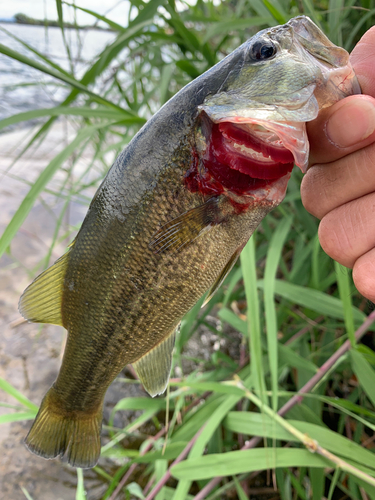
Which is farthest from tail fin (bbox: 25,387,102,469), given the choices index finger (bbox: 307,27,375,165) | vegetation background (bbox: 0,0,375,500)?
index finger (bbox: 307,27,375,165)

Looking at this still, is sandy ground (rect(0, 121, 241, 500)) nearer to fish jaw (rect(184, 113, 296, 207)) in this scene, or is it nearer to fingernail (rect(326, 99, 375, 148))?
fish jaw (rect(184, 113, 296, 207))

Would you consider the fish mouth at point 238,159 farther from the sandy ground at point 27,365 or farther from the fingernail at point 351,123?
the sandy ground at point 27,365

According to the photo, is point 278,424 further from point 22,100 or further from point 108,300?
point 22,100

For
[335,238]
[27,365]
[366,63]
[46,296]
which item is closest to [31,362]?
[27,365]

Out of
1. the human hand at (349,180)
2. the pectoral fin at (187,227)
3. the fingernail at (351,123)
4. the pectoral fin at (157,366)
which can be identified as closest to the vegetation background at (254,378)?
the pectoral fin at (157,366)

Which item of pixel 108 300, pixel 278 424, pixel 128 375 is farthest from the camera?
pixel 128 375

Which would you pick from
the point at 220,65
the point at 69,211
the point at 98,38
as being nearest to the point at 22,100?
the point at 69,211

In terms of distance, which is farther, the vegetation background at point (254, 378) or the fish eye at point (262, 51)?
the vegetation background at point (254, 378)
